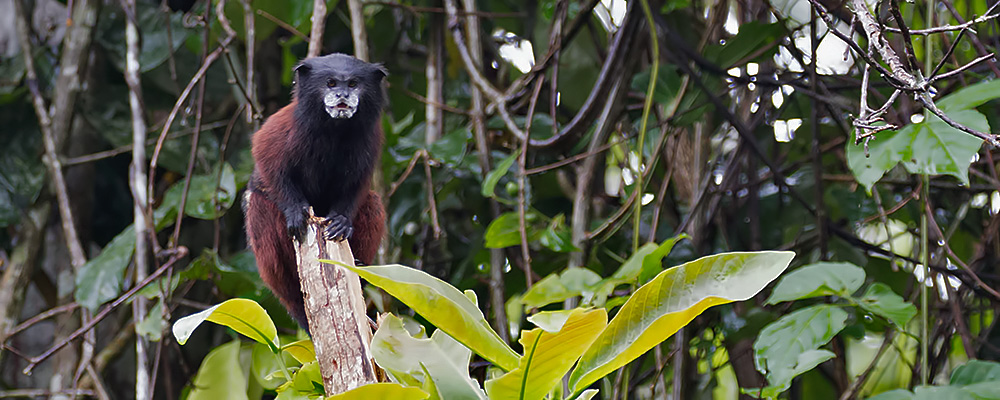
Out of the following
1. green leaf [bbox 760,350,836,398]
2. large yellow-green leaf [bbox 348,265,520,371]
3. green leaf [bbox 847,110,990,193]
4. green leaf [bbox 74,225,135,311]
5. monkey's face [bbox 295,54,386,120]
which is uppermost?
monkey's face [bbox 295,54,386,120]

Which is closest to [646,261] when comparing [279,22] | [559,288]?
[559,288]

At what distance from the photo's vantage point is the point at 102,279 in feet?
10.7

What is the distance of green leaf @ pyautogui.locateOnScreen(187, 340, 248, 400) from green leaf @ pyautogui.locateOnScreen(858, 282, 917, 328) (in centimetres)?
204

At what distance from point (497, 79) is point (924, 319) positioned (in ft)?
8.09

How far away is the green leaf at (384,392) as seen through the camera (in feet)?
4.76

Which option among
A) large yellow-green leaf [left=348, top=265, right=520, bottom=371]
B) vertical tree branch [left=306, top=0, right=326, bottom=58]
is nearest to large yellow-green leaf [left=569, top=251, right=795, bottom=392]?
large yellow-green leaf [left=348, top=265, right=520, bottom=371]

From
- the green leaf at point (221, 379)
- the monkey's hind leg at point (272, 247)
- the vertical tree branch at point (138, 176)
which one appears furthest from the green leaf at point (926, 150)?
the vertical tree branch at point (138, 176)

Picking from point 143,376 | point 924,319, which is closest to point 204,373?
point 143,376

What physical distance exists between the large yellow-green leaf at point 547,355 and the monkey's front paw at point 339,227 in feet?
3.99

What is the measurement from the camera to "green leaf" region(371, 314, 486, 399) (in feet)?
4.92

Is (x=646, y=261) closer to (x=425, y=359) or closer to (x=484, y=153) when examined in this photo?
(x=425, y=359)

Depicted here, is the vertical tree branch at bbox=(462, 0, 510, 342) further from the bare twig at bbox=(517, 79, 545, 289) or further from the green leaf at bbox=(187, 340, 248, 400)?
the green leaf at bbox=(187, 340, 248, 400)

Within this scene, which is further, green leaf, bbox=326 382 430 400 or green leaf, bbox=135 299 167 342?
green leaf, bbox=135 299 167 342

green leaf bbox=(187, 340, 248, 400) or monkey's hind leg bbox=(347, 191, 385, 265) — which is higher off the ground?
monkey's hind leg bbox=(347, 191, 385, 265)
